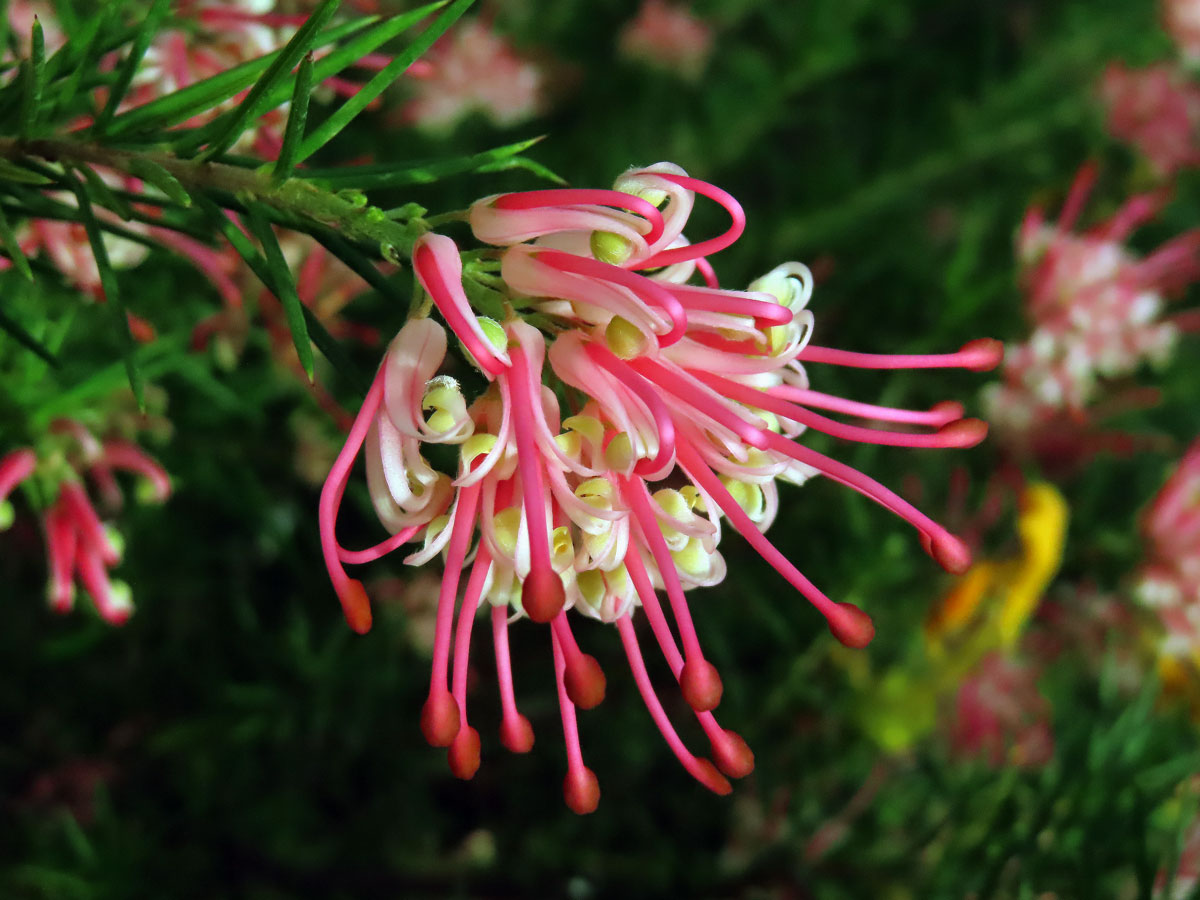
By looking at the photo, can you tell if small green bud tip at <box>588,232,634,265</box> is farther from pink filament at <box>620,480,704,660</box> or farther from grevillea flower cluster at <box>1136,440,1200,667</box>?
grevillea flower cluster at <box>1136,440,1200,667</box>

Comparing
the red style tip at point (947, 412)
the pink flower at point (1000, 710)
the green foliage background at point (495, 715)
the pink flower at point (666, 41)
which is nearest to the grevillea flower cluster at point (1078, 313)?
the green foliage background at point (495, 715)

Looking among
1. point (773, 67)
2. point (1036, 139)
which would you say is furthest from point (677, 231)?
point (1036, 139)

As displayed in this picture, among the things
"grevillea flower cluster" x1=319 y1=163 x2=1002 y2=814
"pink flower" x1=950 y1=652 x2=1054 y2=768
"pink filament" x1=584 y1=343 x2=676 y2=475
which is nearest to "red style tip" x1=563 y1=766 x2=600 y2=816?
"grevillea flower cluster" x1=319 y1=163 x2=1002 y2=814

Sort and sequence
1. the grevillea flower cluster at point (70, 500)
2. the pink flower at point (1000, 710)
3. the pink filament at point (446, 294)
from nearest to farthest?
the pink filament at point (446, 294), the grevillea flower cluster at point (70, 500), the pink flower at point (1000, 710)

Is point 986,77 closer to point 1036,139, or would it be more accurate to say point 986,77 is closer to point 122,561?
point 1036,139

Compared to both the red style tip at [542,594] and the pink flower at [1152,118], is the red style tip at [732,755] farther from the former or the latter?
the pink flower at [1152,118]

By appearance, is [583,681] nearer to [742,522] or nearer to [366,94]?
[742,522]
